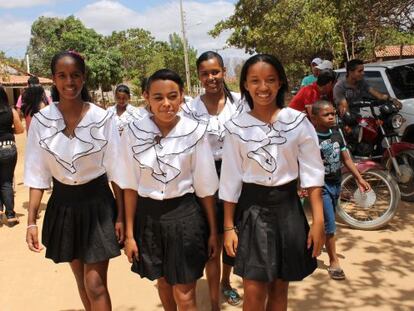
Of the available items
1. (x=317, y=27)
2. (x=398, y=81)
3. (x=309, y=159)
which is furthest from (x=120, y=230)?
(x=317, y=27)

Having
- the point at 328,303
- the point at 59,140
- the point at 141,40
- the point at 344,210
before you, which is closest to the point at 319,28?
the point at 344,210

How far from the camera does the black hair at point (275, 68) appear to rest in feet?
7.55

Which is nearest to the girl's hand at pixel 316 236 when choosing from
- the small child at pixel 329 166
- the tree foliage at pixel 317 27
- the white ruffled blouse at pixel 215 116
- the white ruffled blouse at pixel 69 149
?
the white ruffled blouse at pixel 215 116

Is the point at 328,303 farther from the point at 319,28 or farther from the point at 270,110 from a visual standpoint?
the point at 319,28

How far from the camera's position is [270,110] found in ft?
7.86

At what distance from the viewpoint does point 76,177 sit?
2504mm

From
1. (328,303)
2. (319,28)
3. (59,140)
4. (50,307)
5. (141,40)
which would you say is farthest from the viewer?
(141,40)

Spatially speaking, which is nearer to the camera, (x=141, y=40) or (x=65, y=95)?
(x=65, y=95)

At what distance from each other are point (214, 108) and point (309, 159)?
1033 mm

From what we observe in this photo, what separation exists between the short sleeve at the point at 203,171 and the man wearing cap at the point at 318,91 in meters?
2.44

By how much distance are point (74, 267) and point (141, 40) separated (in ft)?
155

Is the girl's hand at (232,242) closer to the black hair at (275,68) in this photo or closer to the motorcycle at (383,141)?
the black hair at (275,68)

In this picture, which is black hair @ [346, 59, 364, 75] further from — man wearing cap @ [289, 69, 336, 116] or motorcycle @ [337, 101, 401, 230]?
man wearing cap @ [289, 69, 336, 116]

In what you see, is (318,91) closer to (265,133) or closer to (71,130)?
(265,133)
